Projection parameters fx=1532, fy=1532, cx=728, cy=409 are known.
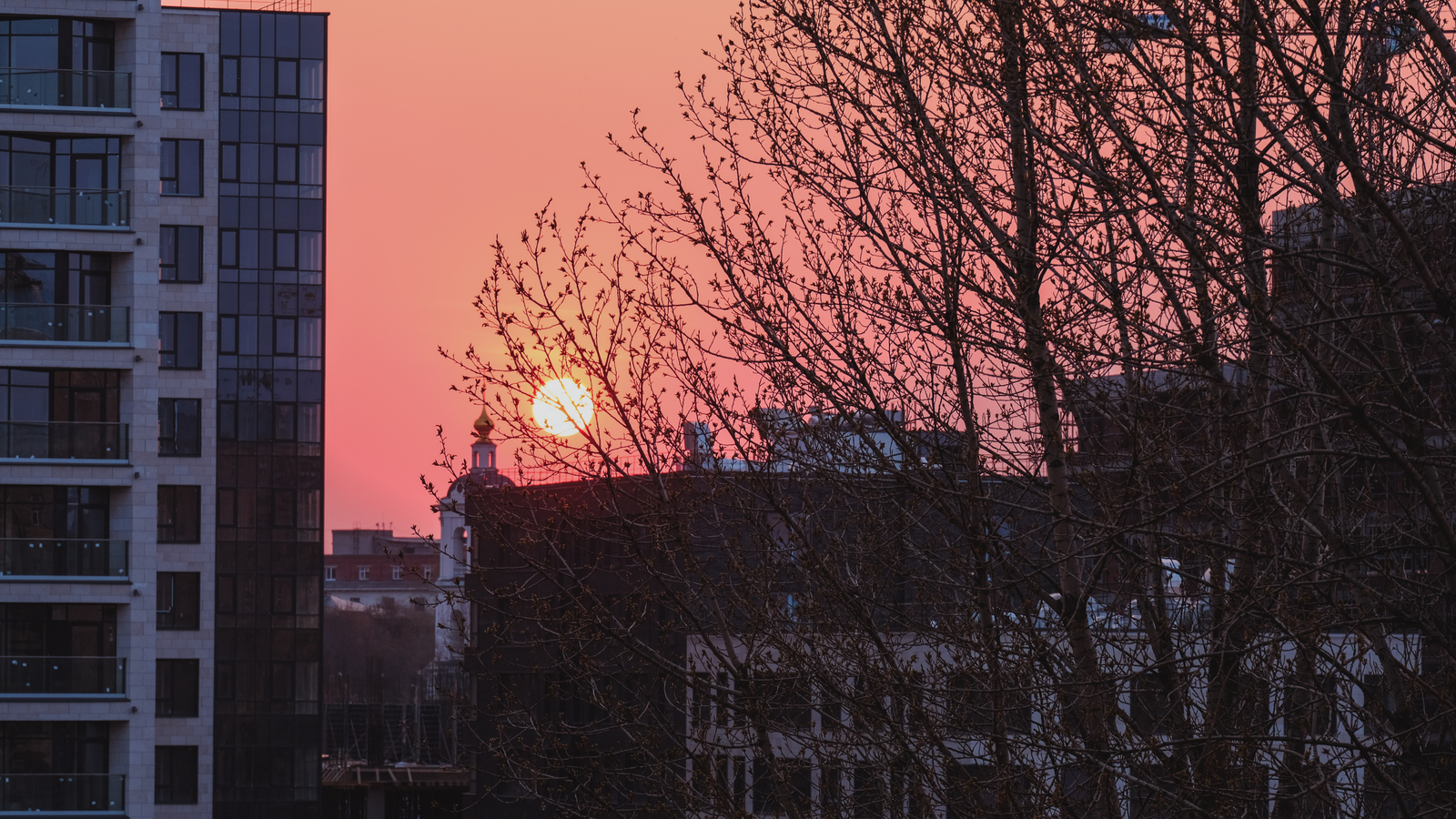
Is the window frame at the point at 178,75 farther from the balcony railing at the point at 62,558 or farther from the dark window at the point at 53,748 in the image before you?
the dark window at the point at 53,748

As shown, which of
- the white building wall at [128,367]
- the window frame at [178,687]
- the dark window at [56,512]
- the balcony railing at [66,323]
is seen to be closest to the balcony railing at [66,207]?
the white building wall at [128,367]

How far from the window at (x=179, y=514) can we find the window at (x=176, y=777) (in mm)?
4972

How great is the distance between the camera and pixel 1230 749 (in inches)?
327

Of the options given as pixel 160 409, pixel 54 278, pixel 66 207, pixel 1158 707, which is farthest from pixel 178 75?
pixel 1158 707

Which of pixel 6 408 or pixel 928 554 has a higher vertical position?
pixel 6 408

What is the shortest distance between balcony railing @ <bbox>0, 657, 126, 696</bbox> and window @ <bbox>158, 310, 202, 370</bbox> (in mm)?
10935

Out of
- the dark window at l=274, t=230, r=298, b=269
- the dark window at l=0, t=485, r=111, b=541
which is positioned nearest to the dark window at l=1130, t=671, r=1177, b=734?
the dark window at l=0, t=485, r=111, b=541

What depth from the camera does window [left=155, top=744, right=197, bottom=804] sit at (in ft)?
113

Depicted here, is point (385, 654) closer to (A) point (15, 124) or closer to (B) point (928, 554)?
(A) point (15, 124)

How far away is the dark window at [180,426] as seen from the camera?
118 ft

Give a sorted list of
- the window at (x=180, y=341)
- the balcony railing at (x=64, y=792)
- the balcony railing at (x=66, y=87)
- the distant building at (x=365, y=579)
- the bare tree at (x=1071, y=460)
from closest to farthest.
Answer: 1. the bare tree at (x=1071, y=460)
2. the balcony railing at (x=64, y=792)
3. the balcony railing at (x=66, y=87)
4. the window at (x=180, y=341)
5. the distant building at (x=365, y=579)

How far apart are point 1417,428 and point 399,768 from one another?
79217mm

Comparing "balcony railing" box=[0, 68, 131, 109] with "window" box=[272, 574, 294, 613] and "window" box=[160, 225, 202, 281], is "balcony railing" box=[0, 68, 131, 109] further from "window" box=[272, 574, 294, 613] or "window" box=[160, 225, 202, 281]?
"window" box=[272, 574, 294, 613]

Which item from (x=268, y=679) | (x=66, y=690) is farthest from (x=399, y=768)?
(x=66, y=690)
